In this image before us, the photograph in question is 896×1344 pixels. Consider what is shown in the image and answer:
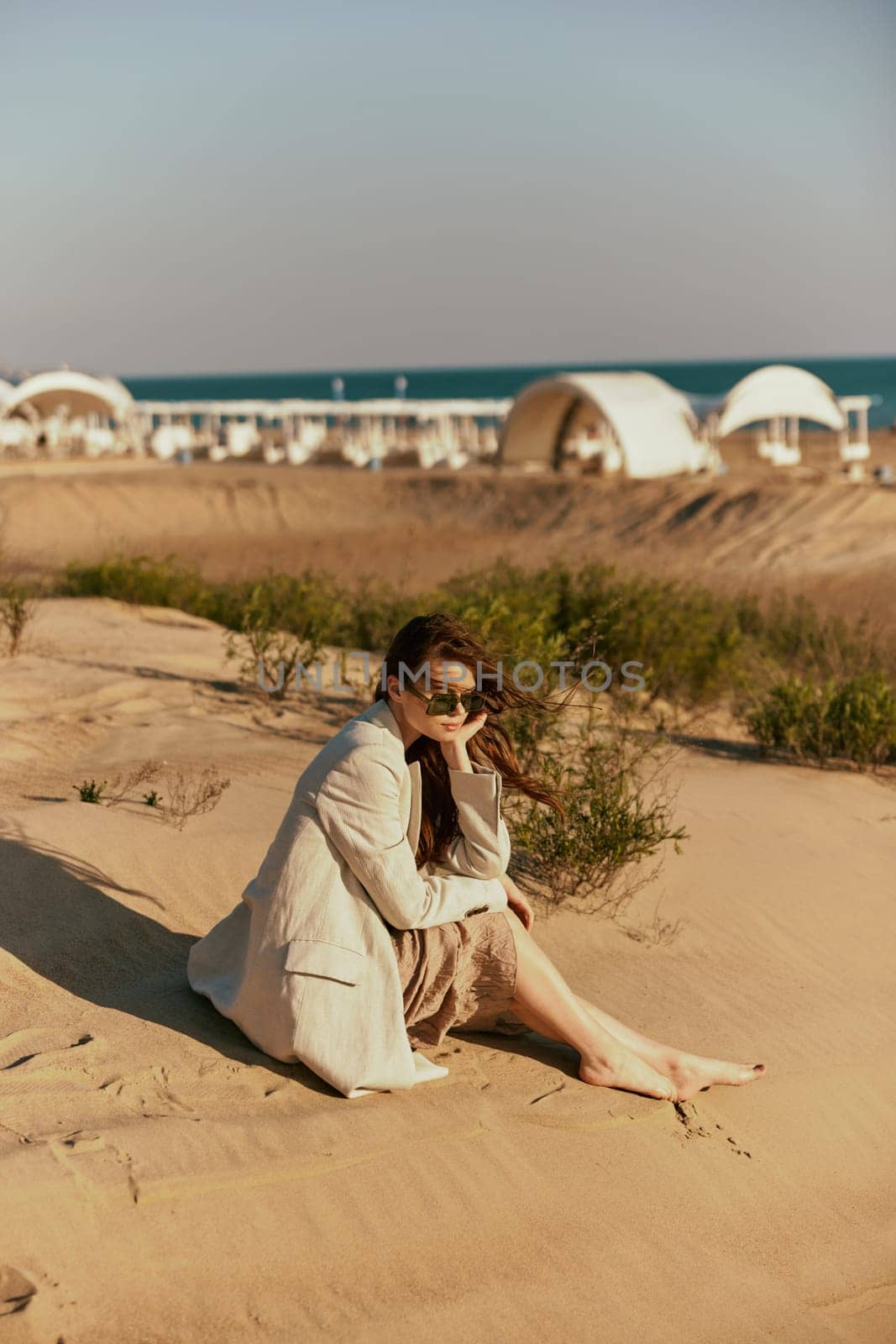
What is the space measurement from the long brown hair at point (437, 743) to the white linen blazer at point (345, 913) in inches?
6.4

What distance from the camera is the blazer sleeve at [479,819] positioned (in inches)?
132

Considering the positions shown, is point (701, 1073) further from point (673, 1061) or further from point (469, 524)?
point (469, 524)

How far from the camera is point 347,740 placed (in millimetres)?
3232

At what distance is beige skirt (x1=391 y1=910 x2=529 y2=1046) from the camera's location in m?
3.31

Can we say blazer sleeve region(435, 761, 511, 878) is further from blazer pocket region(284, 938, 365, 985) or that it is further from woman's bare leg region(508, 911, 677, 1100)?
blazer pocket region(284, 938, 365, 985)

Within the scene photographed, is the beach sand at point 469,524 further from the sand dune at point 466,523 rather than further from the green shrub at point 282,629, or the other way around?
the green shrub at point 282,629

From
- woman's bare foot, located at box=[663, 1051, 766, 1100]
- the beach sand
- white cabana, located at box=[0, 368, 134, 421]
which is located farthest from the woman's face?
white cabana, located at box=[0, 368, 134, 421]

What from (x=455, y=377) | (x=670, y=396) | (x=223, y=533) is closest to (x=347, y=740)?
(x=223, y=533)

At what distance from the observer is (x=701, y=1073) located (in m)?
3.65

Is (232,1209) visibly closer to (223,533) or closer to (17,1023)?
(17,1023)

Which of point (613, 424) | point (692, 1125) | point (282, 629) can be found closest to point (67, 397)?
point (613, 424)

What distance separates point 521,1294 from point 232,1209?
2.10ft

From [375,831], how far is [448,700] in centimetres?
37

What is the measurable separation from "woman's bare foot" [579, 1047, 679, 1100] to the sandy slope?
0.12 ft
